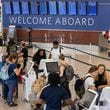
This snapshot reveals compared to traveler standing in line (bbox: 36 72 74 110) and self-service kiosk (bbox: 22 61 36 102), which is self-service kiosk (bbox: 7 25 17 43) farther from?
traveler standing in line (bbox: 36 72 74 110)

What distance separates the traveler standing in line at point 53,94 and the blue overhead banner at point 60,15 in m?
19.4

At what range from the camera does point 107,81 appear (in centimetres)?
1040

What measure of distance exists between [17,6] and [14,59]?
17.5m

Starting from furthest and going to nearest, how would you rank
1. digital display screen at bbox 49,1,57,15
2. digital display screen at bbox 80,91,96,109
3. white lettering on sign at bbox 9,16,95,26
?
1. digital display screen at bbox 49,1,57,15
2. white lettering on sign at bbox 9,16,95,26
3. digital display screen at bbox 80,91,96,109

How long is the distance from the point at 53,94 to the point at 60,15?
2041cm

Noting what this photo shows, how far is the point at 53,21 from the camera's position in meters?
28.5

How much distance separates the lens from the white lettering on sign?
27.5m

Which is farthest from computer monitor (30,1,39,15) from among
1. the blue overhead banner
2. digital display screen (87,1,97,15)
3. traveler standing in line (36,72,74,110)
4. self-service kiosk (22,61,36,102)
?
traveler standing in line (36,72,74,110)

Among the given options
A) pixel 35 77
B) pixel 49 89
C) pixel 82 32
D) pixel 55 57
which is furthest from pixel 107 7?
pixel 49 89

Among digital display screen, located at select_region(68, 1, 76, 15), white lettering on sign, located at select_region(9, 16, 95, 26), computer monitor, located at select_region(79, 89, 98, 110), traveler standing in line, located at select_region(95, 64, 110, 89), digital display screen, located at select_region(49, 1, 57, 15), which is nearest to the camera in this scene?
computer monitor, located at select_region(79, 89, 98, 110)

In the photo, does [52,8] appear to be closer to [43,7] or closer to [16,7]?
[43,7]

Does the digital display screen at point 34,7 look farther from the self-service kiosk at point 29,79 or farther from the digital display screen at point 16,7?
the self-service kiosk at point 29,79

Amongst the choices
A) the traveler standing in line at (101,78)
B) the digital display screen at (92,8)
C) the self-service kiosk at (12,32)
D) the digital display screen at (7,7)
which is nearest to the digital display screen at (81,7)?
the digital display screen at (92,8)

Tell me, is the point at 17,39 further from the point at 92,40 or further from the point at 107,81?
the point at 107,81
